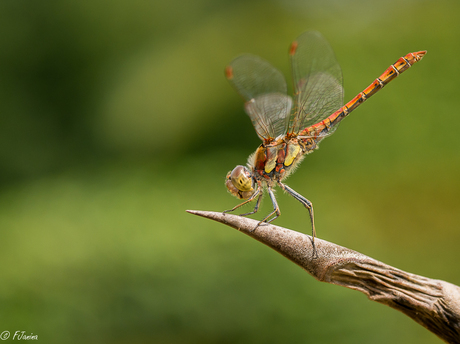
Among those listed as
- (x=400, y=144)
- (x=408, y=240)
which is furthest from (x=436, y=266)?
(x=400, y=144)

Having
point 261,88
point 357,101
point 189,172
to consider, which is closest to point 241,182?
point 261,88

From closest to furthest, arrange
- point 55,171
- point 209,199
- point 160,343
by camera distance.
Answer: point 160,343, point 209,199, point 55,171

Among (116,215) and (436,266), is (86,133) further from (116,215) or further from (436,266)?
(436,266)

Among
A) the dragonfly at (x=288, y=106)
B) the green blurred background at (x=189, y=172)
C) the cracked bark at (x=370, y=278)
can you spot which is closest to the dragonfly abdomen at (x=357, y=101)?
the dragonfly at (x=288, y=106)

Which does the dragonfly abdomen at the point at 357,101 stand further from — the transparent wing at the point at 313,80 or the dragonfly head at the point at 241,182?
the dragonfly head at the point at 241,182

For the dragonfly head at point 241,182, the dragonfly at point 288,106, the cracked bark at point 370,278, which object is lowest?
the cracked bark at point 370,278

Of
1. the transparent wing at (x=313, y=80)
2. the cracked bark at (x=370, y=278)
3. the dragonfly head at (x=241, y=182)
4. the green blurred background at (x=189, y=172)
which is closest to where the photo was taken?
the cracked bark at (x=370, y=278)

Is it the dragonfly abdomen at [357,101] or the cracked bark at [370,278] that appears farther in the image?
the dragonfly abdomen at [357,101]

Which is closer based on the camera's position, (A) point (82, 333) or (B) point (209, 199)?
(A) point (82, 333)
